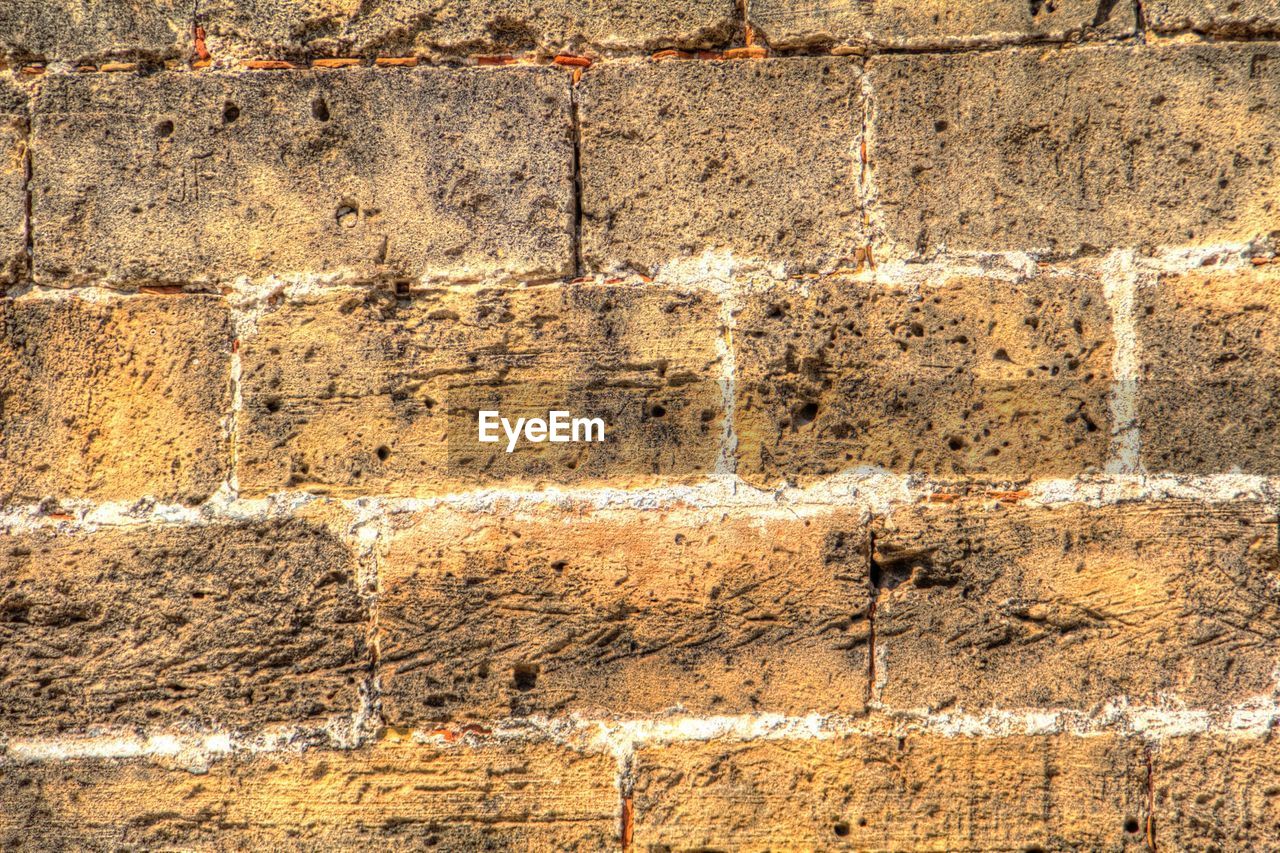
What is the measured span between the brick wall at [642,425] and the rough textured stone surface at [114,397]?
0.01 meters

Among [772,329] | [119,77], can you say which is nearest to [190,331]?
[119,77]

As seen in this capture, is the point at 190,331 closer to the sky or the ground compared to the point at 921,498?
closer to the sky

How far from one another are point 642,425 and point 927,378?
60cm

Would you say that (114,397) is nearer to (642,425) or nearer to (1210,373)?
(642,425)

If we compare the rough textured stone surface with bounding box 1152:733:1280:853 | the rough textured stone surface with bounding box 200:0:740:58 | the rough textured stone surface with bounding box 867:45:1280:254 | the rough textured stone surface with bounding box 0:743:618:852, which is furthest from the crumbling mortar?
the rough textured stone surface with bounding box 1152:733:1280:853

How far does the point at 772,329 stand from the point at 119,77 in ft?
4.91

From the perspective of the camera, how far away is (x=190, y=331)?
2.03 meters

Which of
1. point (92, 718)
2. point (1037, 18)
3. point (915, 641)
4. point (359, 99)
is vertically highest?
point (1037, 18)

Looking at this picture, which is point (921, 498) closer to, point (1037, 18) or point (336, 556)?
point (1037, 18)

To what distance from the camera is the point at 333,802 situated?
6.40 ft

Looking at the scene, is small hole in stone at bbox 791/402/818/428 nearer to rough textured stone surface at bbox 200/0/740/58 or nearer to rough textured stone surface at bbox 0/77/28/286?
rough textured stone surface at bbox 200/0/740/58

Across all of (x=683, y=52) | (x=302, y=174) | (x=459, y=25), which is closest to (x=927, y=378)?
(x=683, y=52)

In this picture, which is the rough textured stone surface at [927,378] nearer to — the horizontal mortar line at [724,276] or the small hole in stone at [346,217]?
the horizontal mortar line at [724,276]

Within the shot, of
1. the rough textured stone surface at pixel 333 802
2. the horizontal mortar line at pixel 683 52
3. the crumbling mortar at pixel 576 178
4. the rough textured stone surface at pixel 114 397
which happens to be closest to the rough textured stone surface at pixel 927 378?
the crumbling mortar at pixel 576 178
